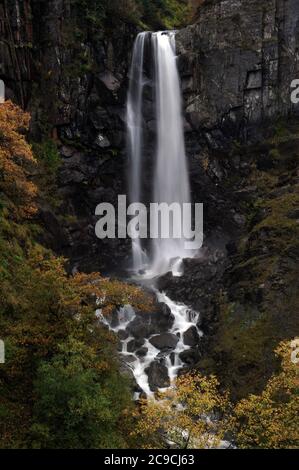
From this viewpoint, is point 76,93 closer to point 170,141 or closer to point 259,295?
point 170,141

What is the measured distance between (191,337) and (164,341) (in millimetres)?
1546

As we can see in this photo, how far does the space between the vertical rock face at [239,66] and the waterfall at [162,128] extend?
1.11 meters

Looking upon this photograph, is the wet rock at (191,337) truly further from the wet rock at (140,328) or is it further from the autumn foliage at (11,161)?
the autumn foliage at (11,161)

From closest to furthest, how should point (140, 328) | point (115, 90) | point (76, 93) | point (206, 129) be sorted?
point (140, 328) < point (76, 93) < point (115, 90) < point (206, 129)

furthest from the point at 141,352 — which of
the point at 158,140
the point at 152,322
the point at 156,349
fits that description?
the point at 158,140

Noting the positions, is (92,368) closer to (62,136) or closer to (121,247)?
(121,247)

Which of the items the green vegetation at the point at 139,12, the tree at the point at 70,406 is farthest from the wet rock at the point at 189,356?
the green vegetation at the point at 139,12

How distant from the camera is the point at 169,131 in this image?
3831 centimetres

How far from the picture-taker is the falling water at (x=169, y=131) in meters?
37.7

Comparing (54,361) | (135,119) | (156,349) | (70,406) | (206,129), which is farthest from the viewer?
(206,129)

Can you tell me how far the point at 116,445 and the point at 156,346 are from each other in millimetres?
9634

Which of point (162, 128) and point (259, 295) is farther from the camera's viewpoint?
point (162, 128)

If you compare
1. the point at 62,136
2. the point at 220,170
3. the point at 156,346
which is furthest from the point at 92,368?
the point at 220,170

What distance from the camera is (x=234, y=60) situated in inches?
1528
